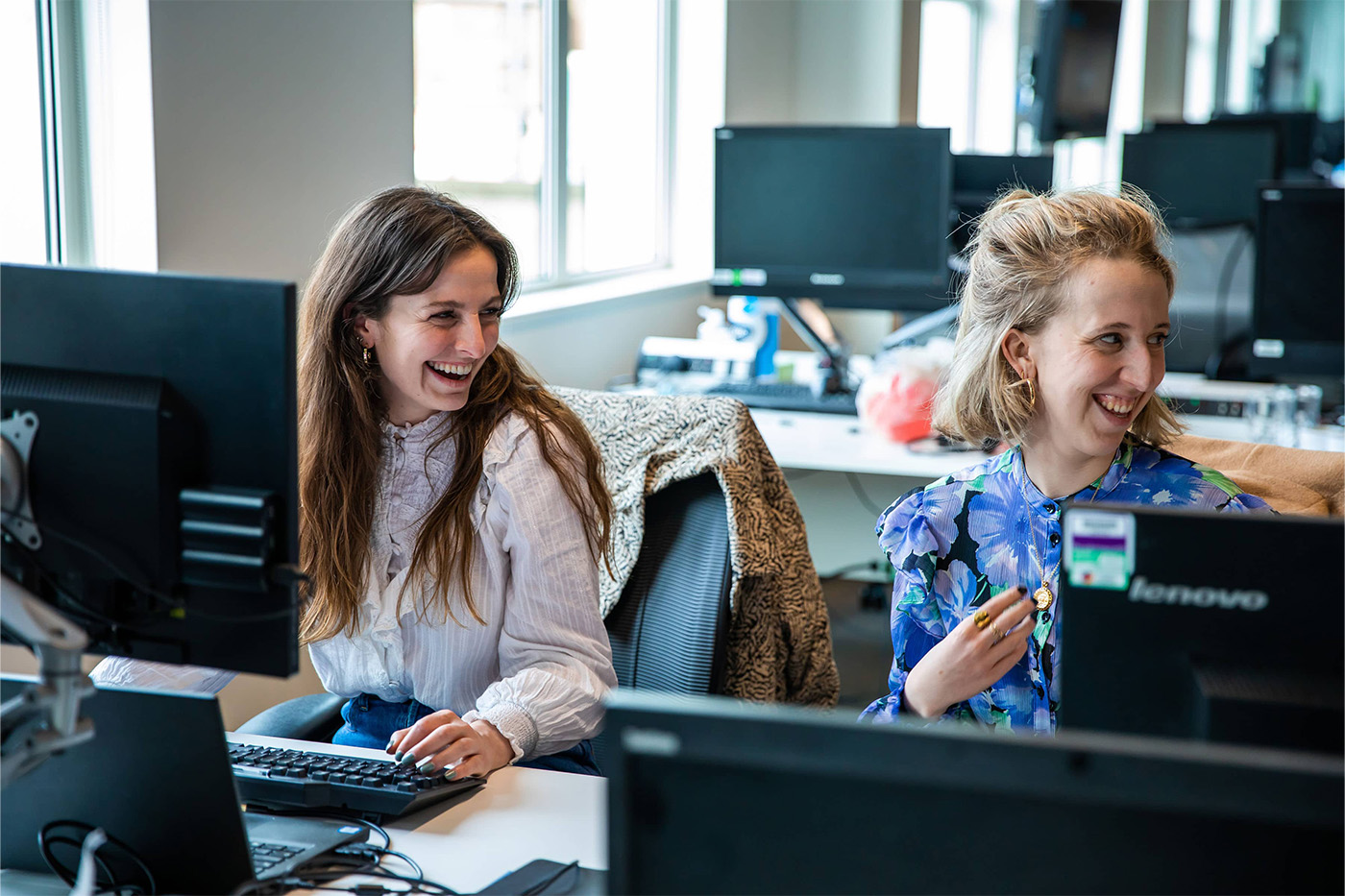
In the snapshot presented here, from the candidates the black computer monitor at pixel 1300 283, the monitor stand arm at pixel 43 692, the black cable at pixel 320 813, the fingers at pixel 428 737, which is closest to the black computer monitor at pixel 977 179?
the black computer monitor at pixel 1300 283

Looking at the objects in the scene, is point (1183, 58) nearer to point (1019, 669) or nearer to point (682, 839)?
point (1019, 669)

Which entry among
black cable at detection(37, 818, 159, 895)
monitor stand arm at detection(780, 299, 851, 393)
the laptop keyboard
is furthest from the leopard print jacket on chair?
monitor stand arm at detection(780, 299, 851, 393)

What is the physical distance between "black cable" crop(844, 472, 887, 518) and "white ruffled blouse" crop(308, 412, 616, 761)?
5.17 ft

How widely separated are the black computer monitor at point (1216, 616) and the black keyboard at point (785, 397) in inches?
87.5

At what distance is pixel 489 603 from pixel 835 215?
1.96 m

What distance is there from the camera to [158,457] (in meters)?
0.87

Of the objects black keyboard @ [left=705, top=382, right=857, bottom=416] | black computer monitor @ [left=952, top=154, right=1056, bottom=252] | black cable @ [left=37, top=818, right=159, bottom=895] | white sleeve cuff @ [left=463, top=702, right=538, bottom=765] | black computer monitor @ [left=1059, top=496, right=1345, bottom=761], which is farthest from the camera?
black computer monitor @ [left=952, top=154, right=1056, bottom=252]

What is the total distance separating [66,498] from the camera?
90 centimetres

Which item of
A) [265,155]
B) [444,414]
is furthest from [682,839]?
[265,155]

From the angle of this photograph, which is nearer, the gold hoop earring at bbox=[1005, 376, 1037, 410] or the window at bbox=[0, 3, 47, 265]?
the gold hoop earring at bbox=[1005, 376, 1037, 410]

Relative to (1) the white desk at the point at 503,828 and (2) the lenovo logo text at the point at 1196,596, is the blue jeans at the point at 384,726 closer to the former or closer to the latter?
(1) the white desk at the point at 503,828

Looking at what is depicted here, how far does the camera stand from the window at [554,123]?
3625mm

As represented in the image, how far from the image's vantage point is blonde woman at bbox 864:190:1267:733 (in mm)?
1339

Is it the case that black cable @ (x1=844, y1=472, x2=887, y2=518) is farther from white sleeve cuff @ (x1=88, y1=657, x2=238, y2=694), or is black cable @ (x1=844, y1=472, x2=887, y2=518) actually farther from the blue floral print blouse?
white sleeve cuff @ (x1=88, y1=657, x2=238, y2=694)
